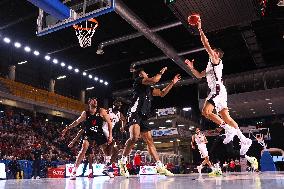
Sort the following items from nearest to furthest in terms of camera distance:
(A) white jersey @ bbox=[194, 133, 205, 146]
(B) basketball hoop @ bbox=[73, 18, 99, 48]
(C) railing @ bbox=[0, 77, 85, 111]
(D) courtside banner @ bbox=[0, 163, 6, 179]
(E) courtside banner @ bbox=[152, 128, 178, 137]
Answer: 1. (A) white jersey @ bbox=[194, 133, 205, 146]
2. (D) courtside banner @ bbox=[0, 163, 6, 179]
3. (B) basketball hoop @ bbox=[73, 18, 99, 48]
4. (C) railing @ bbox=[0, 77, 85, 111]
5. (E) courtside banner @ bbox=[152, 128, 178, 137]

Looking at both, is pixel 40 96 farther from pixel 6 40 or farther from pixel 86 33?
pixel 86 33

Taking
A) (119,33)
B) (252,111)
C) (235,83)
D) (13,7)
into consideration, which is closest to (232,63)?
(235,83)

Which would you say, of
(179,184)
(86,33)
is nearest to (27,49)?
(86,33)

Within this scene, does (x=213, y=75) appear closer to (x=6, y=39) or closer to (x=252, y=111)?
(x=6, y=39)

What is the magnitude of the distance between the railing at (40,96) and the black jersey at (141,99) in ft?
60.4

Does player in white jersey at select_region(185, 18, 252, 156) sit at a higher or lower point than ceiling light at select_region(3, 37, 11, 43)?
lower

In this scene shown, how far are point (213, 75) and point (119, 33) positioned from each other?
14.2 metres

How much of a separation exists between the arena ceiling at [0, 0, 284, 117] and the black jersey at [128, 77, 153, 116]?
599 cm

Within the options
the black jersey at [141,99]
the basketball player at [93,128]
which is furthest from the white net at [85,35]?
the black jersey at [141,99]

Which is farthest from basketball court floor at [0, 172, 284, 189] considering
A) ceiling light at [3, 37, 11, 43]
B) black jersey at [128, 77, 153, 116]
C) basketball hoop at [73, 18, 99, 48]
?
ceiling light at [3, 37, 11, 43]

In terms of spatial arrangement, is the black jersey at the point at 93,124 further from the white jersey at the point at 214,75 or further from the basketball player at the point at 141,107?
the white jersey at the point at 214,75

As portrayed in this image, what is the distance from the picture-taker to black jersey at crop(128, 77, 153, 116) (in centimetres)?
644

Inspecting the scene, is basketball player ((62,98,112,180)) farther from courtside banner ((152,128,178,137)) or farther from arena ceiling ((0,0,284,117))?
courtside banner ((152,128,178,137))

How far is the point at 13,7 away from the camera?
57.1 feet
